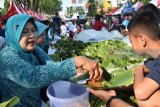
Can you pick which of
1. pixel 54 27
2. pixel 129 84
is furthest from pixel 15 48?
pixel 54 27

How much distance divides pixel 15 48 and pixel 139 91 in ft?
2.87

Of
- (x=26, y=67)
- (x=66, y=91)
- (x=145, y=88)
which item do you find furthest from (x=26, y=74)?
(x=145, y=88)

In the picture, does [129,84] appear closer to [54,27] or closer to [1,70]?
[1,70]

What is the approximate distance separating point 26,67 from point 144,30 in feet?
2.27

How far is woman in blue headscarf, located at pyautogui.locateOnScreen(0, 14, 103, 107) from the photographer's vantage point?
6.22 feet

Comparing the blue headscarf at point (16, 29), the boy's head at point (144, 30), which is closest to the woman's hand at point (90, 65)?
the boy's head at point (144, 30)

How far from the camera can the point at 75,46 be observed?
21.2 feet

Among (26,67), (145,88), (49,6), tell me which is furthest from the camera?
(49,6)

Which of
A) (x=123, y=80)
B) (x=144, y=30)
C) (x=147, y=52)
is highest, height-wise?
(x=144, y=30)

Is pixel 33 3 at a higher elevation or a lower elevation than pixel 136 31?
lower

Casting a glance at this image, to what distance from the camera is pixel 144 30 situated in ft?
5.93

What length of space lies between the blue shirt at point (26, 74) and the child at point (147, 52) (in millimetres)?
331

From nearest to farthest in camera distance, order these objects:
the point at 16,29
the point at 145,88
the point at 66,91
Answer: the point at 145,88 < the point at 66,91 < the point at 16,29

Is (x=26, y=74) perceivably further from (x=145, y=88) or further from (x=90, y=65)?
(x=145, y=88)
